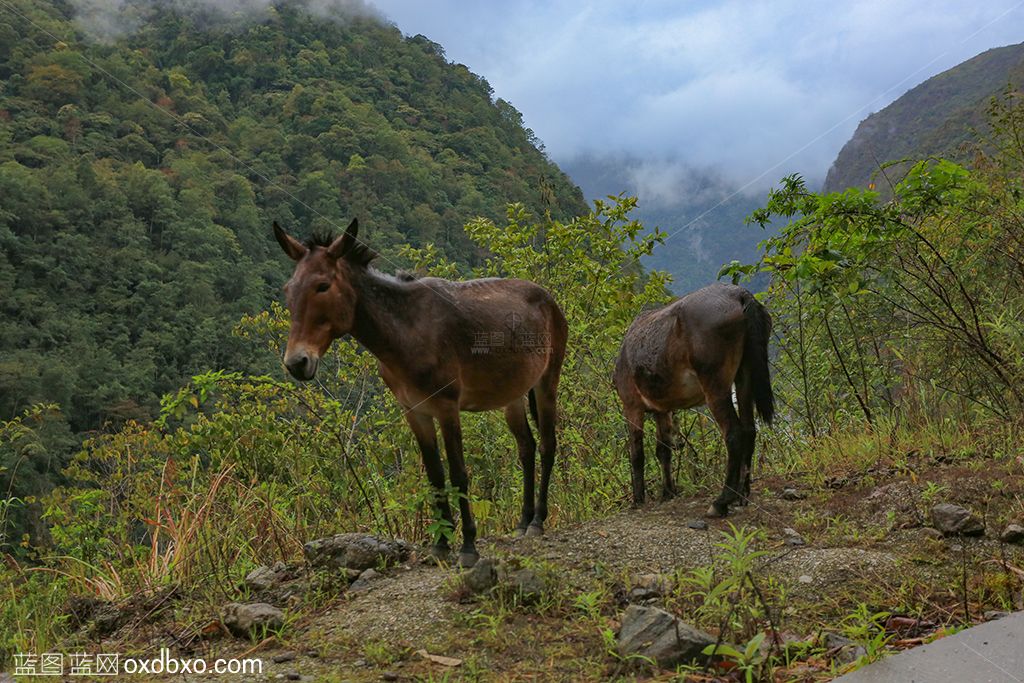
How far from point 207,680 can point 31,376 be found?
43689 mm

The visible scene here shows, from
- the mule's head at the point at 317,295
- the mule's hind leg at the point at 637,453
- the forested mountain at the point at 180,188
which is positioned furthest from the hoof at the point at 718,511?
the forested mountain at the point at 180,188

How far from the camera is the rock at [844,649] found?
2.45 m

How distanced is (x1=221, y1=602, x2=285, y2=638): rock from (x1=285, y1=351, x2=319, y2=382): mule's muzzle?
3.53 ft

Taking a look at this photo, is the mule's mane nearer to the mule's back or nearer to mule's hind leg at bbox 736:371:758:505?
the mule's back

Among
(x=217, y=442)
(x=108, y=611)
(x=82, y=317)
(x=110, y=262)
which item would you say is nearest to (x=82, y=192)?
(x=110, y=262)

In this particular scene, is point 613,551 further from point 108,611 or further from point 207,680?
point 108,611

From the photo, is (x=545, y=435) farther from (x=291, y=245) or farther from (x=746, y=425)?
(x=291, y=245)

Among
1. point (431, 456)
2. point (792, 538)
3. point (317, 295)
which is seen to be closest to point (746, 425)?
point (792, 538)

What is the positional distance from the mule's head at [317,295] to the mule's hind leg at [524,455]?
1550mm

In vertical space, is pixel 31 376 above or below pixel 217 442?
above

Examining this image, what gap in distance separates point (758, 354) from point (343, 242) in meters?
2.87

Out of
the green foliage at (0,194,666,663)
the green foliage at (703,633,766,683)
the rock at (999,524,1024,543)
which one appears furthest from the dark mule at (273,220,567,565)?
the rock at (999,524,1024,543)

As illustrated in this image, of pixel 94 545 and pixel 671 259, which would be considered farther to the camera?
pixel 671 259

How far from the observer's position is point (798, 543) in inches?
153
